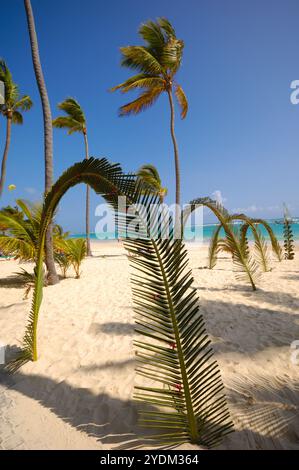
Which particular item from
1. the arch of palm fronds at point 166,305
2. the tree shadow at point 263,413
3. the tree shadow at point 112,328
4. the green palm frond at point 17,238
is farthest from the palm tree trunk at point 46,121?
the tree shadow at point 263,413

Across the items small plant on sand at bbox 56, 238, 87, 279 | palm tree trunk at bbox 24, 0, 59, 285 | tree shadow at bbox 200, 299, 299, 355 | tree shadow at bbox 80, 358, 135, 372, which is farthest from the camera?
small plant on sand at bbox 56, 238, 87, 279

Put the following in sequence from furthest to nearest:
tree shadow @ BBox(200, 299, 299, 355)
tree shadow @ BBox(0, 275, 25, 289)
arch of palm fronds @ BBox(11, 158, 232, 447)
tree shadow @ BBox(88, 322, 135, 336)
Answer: tree shadow @ BBox(0, 275, 25, 289), tree shadow @ BBox(88, 322, 135, 336), tree shadow @ BBox(200, 299, 299, 355), arch of palm fronds @ BBox(11, 158, 232, 447)

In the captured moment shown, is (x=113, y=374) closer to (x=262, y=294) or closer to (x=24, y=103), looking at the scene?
(x=262, y=294)

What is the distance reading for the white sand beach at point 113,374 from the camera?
1896 millimetres

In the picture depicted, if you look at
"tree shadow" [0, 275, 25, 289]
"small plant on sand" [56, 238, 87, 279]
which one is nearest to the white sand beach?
"tree shadow" [0, 275, 25, 289]

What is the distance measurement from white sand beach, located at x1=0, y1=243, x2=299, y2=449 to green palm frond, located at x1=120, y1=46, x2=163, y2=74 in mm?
11810

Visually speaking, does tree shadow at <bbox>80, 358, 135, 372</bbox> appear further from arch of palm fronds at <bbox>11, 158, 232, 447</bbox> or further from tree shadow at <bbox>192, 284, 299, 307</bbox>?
tree shadow at <bbox>192, 284, 299, 307</bbox>

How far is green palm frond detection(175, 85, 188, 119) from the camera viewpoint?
12645 millimetres

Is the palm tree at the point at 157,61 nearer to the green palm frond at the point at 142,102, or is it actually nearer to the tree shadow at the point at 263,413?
the green palm frond at the point at 142,102

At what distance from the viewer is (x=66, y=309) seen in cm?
490

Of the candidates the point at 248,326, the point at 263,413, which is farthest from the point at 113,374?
the point at 248,326

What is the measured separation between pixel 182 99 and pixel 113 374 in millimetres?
14187

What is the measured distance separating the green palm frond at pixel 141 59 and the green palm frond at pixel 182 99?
1355mm

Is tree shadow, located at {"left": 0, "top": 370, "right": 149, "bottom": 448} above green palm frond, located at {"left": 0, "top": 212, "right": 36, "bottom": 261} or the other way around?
the other way around
